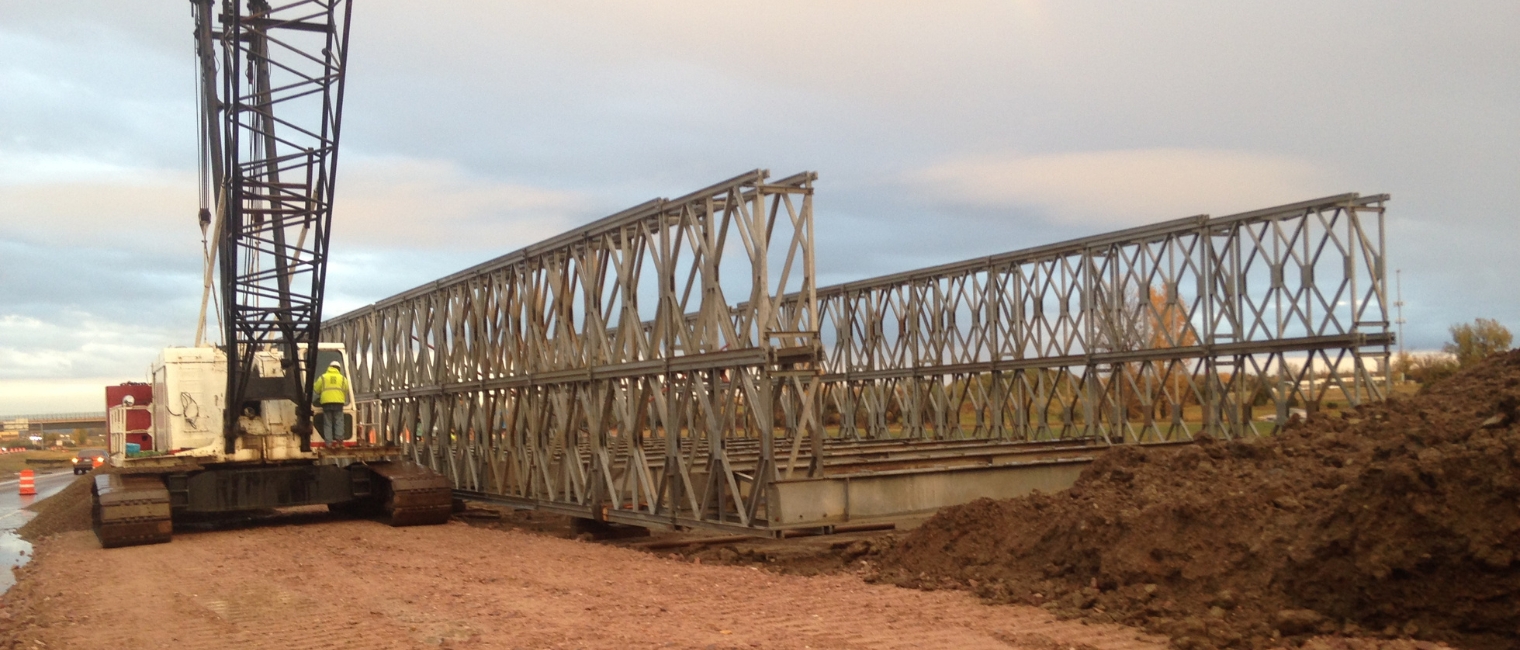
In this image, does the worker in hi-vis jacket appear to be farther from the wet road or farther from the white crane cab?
the wet road

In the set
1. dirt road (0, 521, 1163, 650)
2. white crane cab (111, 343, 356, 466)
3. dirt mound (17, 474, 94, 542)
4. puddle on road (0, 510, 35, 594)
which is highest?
white crane cab (111, 343, 356, 466)

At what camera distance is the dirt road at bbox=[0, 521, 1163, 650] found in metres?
9.80

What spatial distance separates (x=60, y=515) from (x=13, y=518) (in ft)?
9.93

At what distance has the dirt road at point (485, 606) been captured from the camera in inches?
386

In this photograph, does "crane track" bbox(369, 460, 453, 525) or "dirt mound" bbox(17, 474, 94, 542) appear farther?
"dirt mound" bbox(17, 474, 94, 542)

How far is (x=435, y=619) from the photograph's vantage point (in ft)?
35.9

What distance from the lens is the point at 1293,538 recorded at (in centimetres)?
972

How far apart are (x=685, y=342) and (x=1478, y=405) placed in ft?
28.7

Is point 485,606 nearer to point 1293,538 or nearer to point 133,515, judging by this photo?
point 1293,538

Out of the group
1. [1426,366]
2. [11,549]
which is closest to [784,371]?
[11,549]

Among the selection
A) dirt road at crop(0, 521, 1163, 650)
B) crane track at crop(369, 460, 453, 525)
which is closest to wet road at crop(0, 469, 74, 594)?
dirt road at crop(0, 521, 1163, 650)

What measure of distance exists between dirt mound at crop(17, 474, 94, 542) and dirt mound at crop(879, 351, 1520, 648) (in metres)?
18.1

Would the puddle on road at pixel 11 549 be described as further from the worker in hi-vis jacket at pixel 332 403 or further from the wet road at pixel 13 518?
the worker in hi-vis jacket at pixel 332 403

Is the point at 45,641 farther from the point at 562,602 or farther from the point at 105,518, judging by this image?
the point at 105,518
